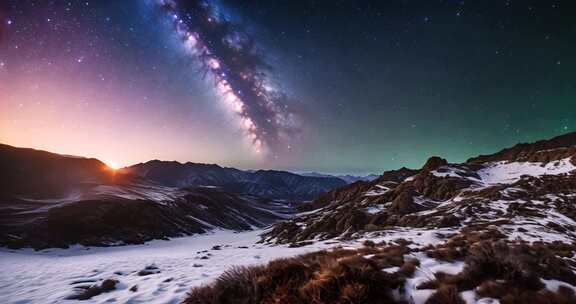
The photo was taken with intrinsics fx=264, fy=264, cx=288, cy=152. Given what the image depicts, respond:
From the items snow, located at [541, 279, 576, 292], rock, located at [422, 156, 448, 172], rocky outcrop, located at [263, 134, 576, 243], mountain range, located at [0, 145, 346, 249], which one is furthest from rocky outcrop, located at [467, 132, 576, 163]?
mountain range, located at [0, 145, 346, 249]

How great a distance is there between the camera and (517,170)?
82438 millimetres

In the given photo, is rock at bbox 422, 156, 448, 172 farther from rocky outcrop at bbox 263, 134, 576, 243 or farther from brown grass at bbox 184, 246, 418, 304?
brown grass at bbox 184, 246, 418, 304

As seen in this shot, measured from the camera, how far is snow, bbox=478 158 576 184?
68.8 m

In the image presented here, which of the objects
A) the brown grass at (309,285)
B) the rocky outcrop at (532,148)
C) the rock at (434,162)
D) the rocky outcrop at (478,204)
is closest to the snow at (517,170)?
the rocky outcrop at (478,204)

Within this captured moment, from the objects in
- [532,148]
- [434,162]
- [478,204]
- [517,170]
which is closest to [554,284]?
[478,204]

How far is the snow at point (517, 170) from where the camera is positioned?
6881 cm

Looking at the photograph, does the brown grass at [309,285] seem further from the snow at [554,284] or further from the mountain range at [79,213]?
the mountain range at [79,213]

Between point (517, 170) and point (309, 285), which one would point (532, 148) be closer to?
point (517, 170)

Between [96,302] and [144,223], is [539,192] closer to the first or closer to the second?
[96,302]

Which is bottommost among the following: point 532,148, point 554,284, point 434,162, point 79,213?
point 79,213

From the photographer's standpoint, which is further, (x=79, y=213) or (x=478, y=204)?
(x=79, y=213)

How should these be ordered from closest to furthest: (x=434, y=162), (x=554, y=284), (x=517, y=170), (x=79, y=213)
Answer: (x=554, y=284) < (x=517, y=170) < (x=79, y=213) < (x=434, y=162)

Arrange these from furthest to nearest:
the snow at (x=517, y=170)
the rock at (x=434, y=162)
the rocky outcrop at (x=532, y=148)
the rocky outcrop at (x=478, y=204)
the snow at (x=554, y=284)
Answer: the rocky outcrop at (x=532, y=148)
the rock at (x=434, y=162)
the snow at (x=517, y=170)
the rocky outcrop at (x=478, y=204)
the snow at (x=554, y=284)

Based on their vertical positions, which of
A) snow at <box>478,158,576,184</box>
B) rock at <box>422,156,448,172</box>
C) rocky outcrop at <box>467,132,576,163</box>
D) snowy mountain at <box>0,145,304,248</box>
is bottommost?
snowy mountain at <box>0,145,304,248</box>
